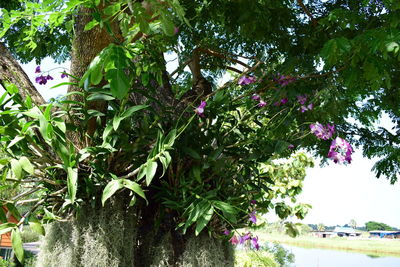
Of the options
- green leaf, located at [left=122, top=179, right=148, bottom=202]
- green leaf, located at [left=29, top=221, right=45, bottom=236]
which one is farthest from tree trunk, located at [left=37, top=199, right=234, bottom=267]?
green leaf, located at [left=122, top=179, right=148, bottom=202]

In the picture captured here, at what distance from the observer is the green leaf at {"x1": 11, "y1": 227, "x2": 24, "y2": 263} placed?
955 millimetres

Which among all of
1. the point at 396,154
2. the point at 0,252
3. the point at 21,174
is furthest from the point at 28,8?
the point at 0,252

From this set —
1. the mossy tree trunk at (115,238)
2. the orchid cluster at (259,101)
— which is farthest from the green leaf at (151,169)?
the orchid cluster at (259,101)

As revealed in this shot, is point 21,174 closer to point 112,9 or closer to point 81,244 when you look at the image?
point 81,244

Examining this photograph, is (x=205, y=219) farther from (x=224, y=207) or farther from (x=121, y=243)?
(x=121, y=243)

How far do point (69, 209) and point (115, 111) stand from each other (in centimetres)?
33

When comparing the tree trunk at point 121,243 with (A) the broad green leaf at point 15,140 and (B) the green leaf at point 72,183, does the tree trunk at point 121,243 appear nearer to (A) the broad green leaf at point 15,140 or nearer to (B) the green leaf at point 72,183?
(B) the green leaf at point 72,183

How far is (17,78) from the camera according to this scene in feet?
4.42

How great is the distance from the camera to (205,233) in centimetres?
125

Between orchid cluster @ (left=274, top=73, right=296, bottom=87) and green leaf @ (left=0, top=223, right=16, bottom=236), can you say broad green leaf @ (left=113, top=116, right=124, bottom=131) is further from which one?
orchid cluster @ (left=274, top=73, right=296, bottom=87)

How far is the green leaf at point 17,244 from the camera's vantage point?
955mm

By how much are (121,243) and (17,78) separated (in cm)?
68

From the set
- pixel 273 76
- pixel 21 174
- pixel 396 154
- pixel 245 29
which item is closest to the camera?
pixel 21 174

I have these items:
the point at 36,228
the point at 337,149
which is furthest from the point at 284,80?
the point at 36,228
